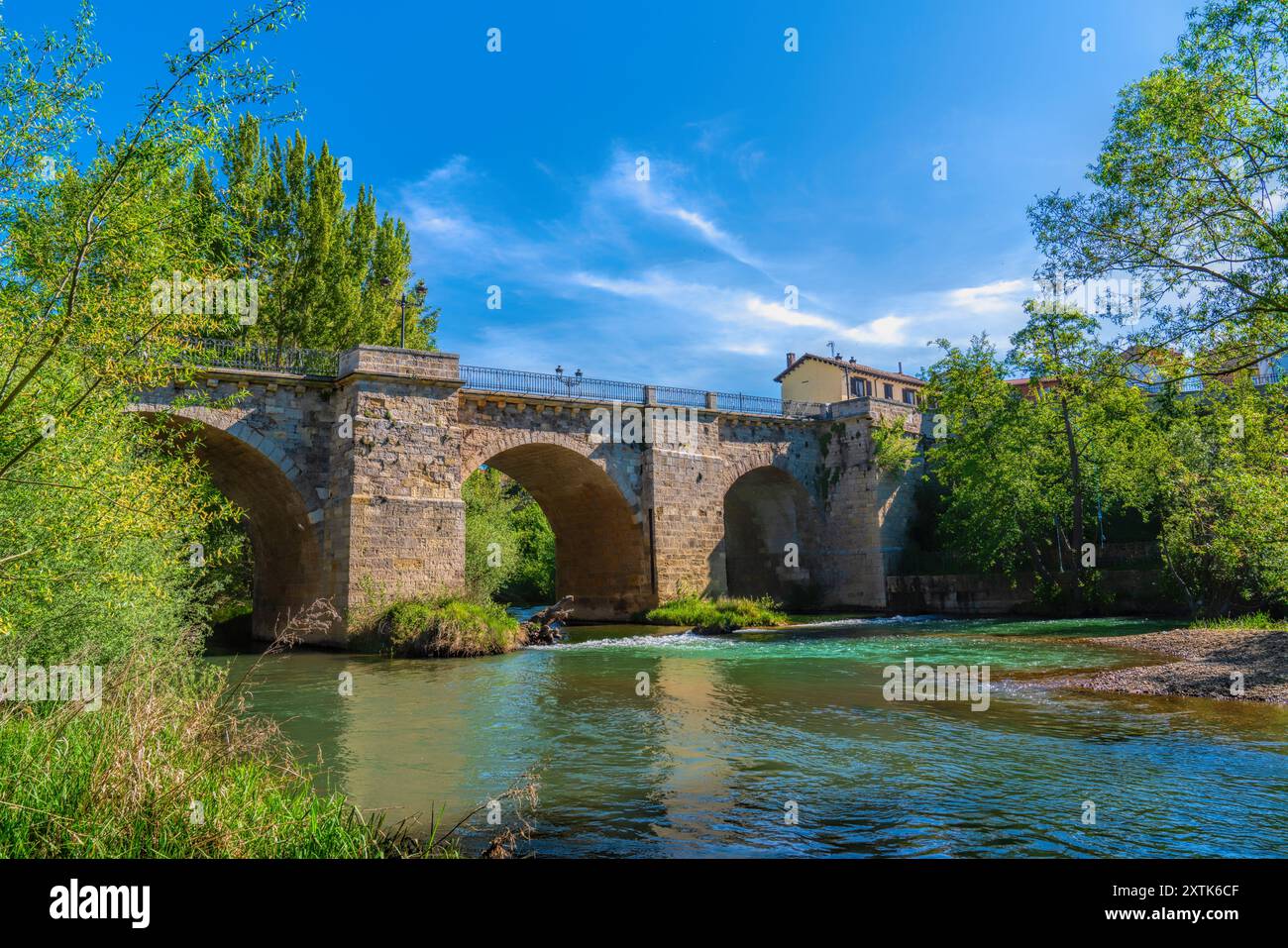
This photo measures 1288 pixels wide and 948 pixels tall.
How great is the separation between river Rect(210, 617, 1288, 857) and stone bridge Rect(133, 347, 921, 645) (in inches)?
270

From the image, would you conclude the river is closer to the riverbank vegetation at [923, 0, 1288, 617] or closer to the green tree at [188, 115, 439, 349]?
the riverbank vegetation at [923, 0, 1288, 617]

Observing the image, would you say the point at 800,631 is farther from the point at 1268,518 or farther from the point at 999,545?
the point at 1268,518

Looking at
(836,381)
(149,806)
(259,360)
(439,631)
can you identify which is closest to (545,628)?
(439,631)

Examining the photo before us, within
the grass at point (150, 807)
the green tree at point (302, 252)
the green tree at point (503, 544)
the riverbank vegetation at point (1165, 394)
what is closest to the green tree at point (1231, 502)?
the riverbank vegetation at point (1165, 394)

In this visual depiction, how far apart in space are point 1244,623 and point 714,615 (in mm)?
13813

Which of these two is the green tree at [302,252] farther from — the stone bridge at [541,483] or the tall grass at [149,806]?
the tall grass at [149,806]

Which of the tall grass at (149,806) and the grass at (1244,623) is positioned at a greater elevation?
the tall grass at (149,806)

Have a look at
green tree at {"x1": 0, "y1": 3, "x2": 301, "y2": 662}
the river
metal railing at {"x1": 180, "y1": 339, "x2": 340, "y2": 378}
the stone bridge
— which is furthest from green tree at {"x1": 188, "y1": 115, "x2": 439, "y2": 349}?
green tree at {"x1": 0, "y1": 3, "x2": 301, "y2": 662}

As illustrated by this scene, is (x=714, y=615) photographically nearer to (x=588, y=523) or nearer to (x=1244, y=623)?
(x=588, y=523)

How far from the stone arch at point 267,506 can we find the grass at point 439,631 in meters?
2.47

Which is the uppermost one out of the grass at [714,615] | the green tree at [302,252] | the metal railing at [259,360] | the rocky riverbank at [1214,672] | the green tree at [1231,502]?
the green tree at [302,252]

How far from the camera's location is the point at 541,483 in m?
32.4

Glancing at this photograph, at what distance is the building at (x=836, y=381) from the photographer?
56281mm
